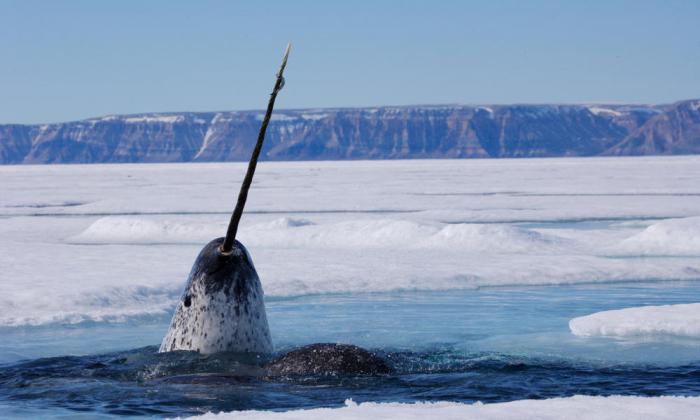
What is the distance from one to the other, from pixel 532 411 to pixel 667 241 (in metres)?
11.6

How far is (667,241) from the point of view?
15.1 m

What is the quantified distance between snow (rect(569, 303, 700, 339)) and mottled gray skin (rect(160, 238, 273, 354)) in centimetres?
306

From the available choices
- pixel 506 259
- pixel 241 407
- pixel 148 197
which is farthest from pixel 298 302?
pixel 148 197

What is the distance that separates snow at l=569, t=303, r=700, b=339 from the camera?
25.0ft

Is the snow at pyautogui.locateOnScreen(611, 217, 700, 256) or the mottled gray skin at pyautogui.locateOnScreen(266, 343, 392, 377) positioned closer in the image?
the mottled gray skin at pyautogui.locateOnScreen(266, 343, 392, 377)

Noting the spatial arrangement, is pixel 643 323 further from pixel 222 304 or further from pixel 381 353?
pixel 222 304

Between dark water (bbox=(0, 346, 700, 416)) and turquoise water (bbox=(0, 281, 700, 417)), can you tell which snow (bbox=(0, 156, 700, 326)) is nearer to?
turquoise water (bbox=(0, 281, 700, 417))

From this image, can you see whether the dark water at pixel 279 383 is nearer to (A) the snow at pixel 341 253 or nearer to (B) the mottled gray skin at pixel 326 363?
(B) the mottled gray skin at pixel 326 363

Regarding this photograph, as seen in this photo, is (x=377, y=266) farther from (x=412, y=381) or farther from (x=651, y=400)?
(x=651, y=400)

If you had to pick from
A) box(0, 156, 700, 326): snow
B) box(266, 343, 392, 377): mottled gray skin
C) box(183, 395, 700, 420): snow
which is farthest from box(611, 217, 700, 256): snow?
box(183, 395, 700, 420): snow

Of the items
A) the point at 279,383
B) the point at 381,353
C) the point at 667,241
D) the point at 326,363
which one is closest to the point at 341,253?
the point at 667,241

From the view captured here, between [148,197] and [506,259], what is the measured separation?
2506cm

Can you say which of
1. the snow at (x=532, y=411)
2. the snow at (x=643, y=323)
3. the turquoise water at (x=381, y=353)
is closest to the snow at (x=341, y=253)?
the turquoise water at (x=381, y=353)

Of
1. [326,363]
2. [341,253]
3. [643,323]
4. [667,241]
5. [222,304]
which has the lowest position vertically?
[643,323]
